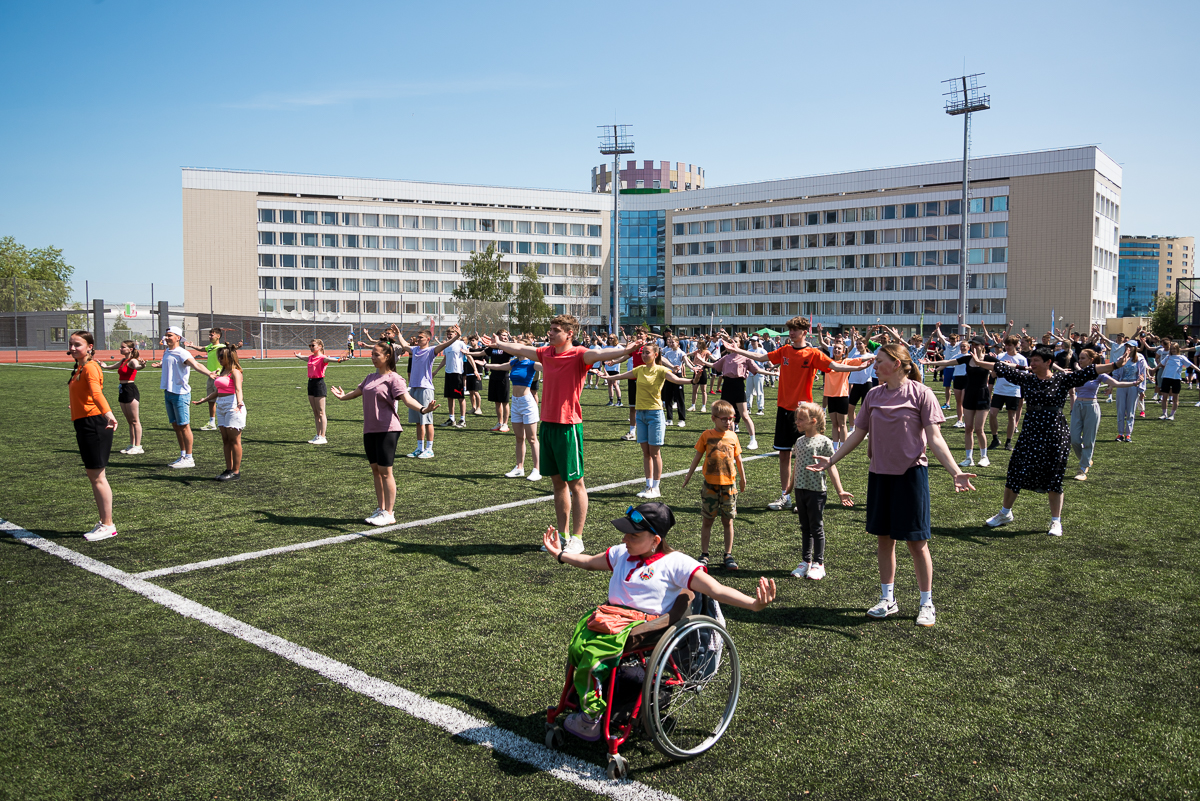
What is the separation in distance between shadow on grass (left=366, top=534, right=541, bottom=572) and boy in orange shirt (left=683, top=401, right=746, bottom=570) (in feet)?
6.07

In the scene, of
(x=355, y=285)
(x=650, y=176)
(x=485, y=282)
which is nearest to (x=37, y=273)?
(x=355, y=285)

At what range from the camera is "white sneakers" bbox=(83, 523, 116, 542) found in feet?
26.0

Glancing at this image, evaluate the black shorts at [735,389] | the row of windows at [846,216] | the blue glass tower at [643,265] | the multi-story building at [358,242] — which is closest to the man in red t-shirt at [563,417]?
the black shorts at [735,389]

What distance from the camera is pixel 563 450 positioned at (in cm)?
727

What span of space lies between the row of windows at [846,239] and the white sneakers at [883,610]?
78.8m

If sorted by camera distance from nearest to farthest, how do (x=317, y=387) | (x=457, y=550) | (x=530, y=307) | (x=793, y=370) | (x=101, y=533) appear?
(x=457, y=550) → (x=101, y=533) → (x=793, y=370) → (x=317, y=387) → (x=530, y=307)

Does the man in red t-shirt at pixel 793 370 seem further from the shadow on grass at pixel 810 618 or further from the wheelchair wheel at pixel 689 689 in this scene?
the wheelchair wheel at pixel 689 689

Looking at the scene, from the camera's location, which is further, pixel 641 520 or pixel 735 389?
pixel 735 389

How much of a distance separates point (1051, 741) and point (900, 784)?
1.01 metres

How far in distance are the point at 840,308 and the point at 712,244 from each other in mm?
18582

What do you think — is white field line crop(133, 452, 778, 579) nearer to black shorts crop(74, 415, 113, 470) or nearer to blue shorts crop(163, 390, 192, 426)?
black shorts crop(74, 415, 113, 470)

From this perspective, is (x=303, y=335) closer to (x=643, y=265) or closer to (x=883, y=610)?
(x=643, y=265)

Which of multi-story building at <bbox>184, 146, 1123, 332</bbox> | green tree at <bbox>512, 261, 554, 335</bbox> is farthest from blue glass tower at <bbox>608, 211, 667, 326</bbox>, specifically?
green tree at <bbox>512, 261, 554, 335</bbox>

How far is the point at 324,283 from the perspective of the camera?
308 ft
